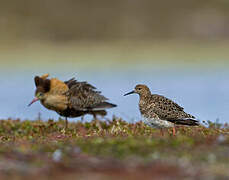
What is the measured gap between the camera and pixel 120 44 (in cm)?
4166

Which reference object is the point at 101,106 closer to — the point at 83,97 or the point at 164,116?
the point at 83,97

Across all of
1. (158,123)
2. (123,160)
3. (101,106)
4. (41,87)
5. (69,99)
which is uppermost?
(41,87)

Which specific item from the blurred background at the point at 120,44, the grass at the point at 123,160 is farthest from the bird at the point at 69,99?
the blurred background at the point at 120,44

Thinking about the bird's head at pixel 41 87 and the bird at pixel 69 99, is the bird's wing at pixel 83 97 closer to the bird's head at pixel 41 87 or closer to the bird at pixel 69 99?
the bird at pixel 69 99

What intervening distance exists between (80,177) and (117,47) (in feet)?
111

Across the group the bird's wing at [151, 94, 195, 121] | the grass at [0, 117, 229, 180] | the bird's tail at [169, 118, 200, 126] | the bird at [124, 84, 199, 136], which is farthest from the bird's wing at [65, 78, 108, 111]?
the grass at [0, 117, 229, 180]

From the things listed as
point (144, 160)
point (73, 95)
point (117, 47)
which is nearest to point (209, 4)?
point (117, 47)

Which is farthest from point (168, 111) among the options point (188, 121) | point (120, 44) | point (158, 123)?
point (120, 44)

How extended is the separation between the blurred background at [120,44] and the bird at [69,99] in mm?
9385

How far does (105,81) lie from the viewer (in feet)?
91.6

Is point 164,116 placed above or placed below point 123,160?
above

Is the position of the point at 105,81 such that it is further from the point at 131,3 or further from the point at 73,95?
the point at 131,3

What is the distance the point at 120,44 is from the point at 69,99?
2789cm

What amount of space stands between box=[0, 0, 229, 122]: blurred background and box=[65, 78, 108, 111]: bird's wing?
9306 millimetres
